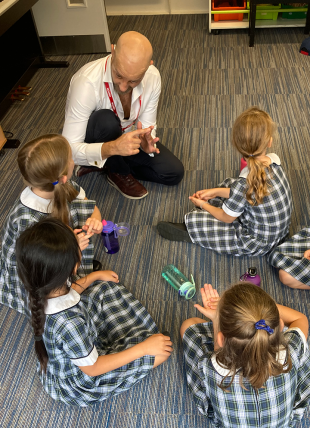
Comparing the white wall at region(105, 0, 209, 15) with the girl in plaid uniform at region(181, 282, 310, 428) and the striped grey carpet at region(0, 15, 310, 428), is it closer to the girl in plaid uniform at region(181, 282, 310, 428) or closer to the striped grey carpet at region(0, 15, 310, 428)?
the striped grey carpet at region(0, 15, 310, 428)

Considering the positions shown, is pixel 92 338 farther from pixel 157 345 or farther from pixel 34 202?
pixel 34 202

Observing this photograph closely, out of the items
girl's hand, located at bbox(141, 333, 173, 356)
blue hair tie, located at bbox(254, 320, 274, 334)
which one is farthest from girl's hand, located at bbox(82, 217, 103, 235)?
blue hair tie, located at bbox(254, 320, 274, 334)

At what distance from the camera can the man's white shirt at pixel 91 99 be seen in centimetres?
203

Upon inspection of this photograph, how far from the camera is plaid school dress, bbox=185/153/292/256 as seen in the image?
1.66 m

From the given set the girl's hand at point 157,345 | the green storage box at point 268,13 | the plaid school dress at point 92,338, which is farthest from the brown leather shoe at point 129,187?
the green storage box at point 268,13

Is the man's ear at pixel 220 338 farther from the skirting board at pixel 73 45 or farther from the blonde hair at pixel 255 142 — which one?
the skirting board at pixel 73 45

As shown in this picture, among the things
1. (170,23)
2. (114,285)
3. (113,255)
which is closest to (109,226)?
(113,255)

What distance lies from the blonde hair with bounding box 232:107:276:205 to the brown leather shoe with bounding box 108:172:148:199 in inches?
29.1

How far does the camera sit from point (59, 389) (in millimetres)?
1393

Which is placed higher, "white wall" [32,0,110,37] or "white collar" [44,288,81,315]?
"white collar" [44,288,81,315]

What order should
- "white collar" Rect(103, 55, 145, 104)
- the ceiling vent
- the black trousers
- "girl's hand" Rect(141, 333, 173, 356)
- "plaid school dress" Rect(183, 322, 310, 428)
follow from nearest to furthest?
"plaid school dress" Rect(183, 322, 310, 428)
"girl's hand" Rect(141, 333, 173, 356)
"white collar" Rect(103, 55, 145, 104)
the black trousers
the ceiling vent

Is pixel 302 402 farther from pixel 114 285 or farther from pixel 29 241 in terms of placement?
pixel 29 241

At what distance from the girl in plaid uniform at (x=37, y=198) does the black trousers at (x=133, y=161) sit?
567 mm

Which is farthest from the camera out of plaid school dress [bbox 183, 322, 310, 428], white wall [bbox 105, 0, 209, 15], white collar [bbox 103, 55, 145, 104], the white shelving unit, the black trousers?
white wall [bbox 105, 0, 209, 15]
